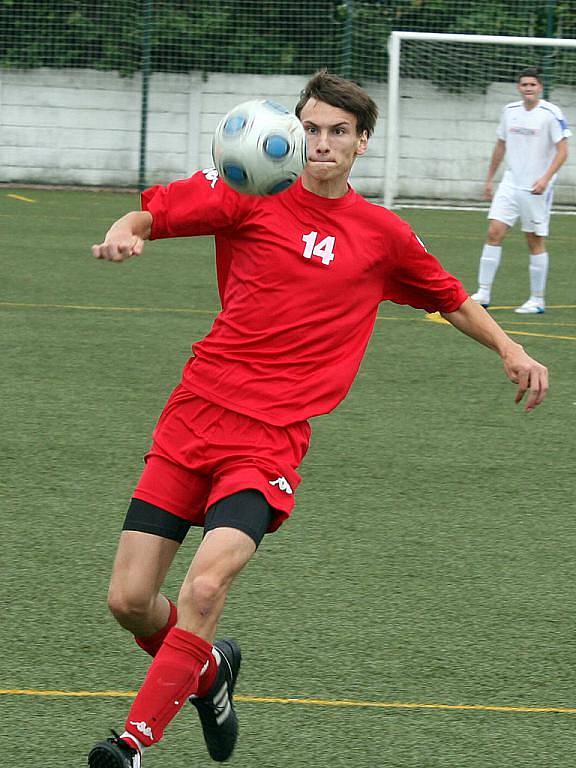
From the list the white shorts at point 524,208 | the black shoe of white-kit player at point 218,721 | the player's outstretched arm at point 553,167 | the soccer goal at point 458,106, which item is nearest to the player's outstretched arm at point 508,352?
the black shoe of white-kit player at point 218,721

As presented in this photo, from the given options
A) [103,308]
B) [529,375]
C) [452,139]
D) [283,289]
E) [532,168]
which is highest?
[283,289]

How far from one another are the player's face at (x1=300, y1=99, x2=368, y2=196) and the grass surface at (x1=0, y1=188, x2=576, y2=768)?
1541 millimetres

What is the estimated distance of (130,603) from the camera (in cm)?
402

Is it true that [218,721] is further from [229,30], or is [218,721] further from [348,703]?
[229,30]

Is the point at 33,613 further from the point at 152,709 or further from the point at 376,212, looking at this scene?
the point at 376,212

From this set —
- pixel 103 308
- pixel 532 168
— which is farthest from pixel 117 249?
pixel 532 168

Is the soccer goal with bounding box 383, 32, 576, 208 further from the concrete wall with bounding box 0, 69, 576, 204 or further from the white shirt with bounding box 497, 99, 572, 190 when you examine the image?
the white shirt with bounding box 497, 99, 572, 190

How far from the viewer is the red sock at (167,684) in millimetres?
3672

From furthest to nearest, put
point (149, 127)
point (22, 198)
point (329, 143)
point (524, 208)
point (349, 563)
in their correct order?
point (149, 127) < point (22, 198) < point (524, 208) < point (349, 563) < point (329, 143)

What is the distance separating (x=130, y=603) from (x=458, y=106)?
21.6 m

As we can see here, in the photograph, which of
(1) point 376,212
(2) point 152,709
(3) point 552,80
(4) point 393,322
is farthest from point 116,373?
(3) point 552,80

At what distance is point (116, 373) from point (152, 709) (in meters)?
5.83

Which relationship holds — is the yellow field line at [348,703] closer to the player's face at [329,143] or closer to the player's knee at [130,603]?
the player's knee at [130,603]

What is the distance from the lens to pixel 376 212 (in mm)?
4344
